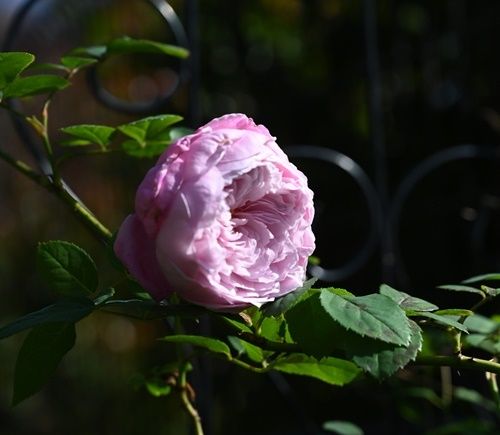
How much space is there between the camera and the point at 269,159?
1.62 ft

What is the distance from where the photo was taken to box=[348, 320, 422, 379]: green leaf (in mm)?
463

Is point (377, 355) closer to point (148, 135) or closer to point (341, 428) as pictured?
point (148, 135)

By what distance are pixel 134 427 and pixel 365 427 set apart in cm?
162

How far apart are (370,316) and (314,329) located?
0.03 meters

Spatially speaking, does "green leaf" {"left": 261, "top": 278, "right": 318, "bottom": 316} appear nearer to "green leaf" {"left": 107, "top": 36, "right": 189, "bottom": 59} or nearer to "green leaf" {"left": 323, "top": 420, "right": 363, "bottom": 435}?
"green leaf" {"left": 107, "top": 36, "right": 189, "bottom": 59}

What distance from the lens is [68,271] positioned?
22.9 inches

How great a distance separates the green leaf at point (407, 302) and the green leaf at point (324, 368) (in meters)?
0.08

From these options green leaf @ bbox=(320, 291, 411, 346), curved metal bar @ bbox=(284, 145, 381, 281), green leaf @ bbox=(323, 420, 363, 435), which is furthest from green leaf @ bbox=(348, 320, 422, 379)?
curved metal bar @ bbox=(284, 145, 381, 281)

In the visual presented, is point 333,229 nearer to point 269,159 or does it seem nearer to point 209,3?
point 209,3

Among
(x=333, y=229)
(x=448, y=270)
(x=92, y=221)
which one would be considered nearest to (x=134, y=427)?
(x=333, y=229)

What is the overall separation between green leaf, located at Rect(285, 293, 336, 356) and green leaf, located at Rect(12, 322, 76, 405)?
0.13 metres

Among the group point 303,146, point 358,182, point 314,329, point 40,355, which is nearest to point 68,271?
point 40,355

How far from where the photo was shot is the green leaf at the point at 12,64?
555 millimetres

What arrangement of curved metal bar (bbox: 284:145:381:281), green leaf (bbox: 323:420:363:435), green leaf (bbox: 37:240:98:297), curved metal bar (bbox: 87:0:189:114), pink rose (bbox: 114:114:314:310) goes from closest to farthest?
pink rose (bbox: 114:114:314:310) < green leaf (bbox: 37:240:98:297) < green leaf (bbox: 323:420:363:435) < curved metal bar (bbox: 87:0:189:114) < curved metal bar (bbox: 284:145:381:281)
